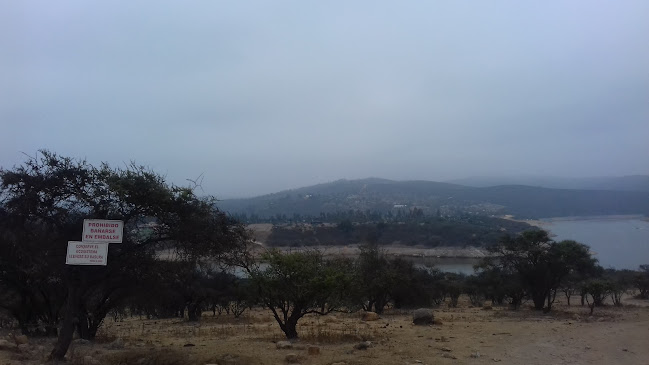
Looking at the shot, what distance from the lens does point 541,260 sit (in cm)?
2850

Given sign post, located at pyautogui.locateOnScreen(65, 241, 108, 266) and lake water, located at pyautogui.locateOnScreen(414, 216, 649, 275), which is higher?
sign post, located at pyautogui.locateOnScreen(65, 241, 108, 266)

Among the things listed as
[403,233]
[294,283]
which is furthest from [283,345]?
[403,233]

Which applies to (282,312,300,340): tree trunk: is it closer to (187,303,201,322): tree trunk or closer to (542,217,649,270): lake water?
(187,303,201,322): tree trunk

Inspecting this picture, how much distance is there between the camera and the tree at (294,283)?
1512 centimetres

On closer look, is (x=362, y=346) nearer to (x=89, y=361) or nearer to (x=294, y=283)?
(x=294, y=283)

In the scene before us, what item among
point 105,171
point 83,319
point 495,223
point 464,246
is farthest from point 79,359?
point 495,223

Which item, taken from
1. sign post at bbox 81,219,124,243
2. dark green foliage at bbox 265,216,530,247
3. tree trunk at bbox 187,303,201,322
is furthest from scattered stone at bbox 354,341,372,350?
dark green foliage at bbox 265,216,530,247

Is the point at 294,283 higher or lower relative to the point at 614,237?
higher

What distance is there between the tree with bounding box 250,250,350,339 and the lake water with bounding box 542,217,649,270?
37904 millimetres

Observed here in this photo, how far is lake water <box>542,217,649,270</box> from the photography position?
62.2m

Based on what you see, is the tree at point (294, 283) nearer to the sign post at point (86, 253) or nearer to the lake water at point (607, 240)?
the sign post at point (86, 253)

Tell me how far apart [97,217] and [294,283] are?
249 inches

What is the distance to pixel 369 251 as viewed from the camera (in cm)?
3281

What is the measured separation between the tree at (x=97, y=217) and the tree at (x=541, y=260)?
22.1 m
